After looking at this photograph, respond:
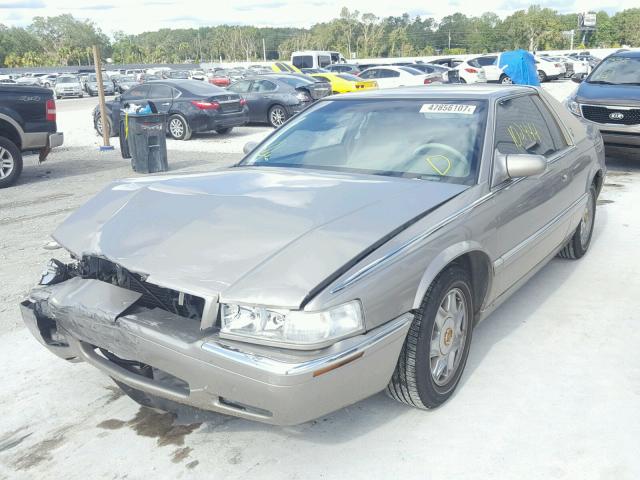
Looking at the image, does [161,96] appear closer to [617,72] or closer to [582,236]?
[617,72]

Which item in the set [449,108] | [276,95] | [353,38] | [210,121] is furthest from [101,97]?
[353,38]

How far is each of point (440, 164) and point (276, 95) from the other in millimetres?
13712

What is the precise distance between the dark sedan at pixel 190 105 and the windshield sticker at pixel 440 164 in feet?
37.8

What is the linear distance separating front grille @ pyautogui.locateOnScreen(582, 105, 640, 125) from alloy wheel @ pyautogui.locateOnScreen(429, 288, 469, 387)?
7.20 meters

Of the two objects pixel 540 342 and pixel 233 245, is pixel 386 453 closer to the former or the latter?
pixel 233 245

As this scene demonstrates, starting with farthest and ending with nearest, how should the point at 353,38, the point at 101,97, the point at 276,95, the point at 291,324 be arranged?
the point at 353,38
the point at 276,95
the point at 101,97
the point at 291,324

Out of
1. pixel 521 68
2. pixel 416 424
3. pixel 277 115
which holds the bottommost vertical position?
pixel 416 424

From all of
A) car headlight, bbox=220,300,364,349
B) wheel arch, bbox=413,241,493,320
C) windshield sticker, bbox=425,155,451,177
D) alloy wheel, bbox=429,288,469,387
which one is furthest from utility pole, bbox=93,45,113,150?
car headlight, bbox=220,300,364,349

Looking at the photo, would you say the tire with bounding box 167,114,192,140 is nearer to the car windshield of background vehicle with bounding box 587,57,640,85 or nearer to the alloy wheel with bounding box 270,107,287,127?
the alloy wheel with bounding box 270,107,287,127

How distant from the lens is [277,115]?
55.2ft

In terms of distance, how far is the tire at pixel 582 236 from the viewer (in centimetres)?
524

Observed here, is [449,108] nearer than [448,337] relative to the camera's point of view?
No

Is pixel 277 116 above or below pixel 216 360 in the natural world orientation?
above

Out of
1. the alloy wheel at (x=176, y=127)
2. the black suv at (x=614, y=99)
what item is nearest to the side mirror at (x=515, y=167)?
the black suv at (x=614, y=99)
